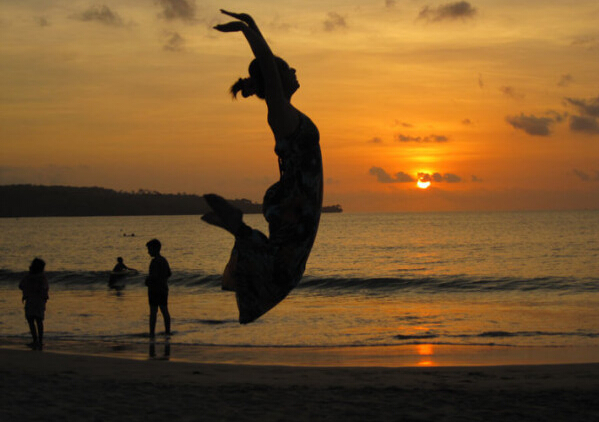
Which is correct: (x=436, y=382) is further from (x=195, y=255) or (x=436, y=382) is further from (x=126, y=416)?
(x=195, y=255)

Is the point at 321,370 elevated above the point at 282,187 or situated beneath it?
situated beneath

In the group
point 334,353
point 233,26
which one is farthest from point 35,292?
point 233,26

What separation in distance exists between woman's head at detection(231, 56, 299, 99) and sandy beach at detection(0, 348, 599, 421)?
462cm

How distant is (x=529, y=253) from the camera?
186 feet

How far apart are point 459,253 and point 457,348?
45208 mm

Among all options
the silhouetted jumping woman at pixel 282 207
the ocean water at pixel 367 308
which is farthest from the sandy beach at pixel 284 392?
the silhouetted jumping woman at pixel 282 207

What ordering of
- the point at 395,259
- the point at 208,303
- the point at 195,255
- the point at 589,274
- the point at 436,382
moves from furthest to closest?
the point at 195,255 → the point at 395,259 → the point at 589,274 → the point at 208,303 → the point at 436,382

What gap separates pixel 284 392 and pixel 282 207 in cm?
581

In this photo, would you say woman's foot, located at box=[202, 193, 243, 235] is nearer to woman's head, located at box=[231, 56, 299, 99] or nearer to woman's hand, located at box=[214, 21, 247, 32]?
woman's head, located at box=[231, 56, 299, 99]

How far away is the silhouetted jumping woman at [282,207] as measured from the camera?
3.68m

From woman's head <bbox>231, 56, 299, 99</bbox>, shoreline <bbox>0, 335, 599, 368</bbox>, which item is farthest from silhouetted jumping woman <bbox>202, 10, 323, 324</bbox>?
shoreline <bbox>0, 335, 599, 368</bbox>

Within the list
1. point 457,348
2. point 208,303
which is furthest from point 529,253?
point 457,348

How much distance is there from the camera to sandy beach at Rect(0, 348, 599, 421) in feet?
25.1

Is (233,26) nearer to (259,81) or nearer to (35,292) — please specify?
(259,81)
